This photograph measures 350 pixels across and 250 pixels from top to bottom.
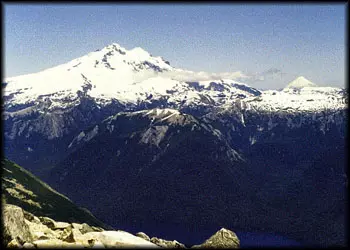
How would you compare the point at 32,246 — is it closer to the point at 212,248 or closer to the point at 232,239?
the point at 212,248

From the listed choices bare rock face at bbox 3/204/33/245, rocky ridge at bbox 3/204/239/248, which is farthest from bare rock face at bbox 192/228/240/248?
bare rock face at bbox 3/204/33/245

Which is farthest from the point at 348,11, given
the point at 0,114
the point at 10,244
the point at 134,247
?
the point at 10,244

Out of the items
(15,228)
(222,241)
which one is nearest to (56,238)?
(15,228)

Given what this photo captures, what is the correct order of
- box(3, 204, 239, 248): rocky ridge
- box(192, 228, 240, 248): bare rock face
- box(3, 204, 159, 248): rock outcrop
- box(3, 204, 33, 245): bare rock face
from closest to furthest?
box(3, 204, 159, 248): rock outcrop, box(3, 204, 239, 248): rocky ridge, box(3, 204, 33, 245): bare rock face, box(192, 228, 240, 248): bare rock face

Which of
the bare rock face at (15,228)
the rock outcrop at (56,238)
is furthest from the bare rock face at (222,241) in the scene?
the bare rock face at (15,228)

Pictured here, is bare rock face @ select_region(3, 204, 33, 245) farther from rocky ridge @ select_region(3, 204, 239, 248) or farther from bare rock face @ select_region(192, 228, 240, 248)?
bare rock face @ select_region(192, 228, 240, 248)

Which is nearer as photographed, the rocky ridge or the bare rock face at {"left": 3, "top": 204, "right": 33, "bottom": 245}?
the rocky ridge

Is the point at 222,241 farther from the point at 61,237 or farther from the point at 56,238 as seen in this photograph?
the point at 56,238

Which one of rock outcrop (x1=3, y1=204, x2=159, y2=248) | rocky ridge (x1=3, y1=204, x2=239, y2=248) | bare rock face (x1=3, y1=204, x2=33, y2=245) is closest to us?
rock outcrop (x1=3, y1=204, x2=159, y2=248)
